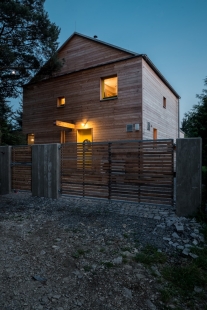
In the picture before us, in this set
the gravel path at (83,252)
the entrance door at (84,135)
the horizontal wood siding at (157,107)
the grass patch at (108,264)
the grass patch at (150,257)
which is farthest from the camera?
the entrance door at (84,135)

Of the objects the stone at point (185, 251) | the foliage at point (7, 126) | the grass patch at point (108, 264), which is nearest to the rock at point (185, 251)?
the stone at point (185, 251)

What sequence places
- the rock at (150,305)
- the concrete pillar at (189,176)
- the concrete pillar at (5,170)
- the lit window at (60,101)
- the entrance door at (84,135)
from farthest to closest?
the lit window at (60,101) → the entrance door at (84,135) → the concrete pillar at (5,170) → the concrete pillar at (189,176) → the rock at (150,305)

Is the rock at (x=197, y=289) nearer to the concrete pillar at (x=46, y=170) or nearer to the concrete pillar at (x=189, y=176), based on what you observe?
the concrete pillar at (x=189, y=176)

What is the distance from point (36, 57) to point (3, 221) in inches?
338

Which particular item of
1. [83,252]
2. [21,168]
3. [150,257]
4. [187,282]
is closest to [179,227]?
[150,257]

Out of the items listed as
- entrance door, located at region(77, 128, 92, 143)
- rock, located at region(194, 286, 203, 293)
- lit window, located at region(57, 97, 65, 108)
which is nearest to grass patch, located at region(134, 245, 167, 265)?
rock, located at region(194, 286, 203, 293)

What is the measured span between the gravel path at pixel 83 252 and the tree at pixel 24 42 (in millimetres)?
7484

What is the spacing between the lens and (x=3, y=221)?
4.96 m

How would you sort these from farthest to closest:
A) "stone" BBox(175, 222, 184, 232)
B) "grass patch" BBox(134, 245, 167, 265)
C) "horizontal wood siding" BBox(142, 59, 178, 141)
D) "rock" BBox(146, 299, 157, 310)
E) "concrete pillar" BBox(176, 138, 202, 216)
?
1. "horizontal wood siding" BBox(142, 59, 178, 141)
2. "concrete pillar" BBox(176, 138, 202, 216)
3. "stone" BBox(175, 222, 184, 232)
4. "grass patch" BBox(134, 245, 167, 265)
5. "rock" BBox(146, 299, 157, 310)

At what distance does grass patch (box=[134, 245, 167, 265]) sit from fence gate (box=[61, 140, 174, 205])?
7.32 ft

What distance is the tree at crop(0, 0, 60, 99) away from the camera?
872 centimetres

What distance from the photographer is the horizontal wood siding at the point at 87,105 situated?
401 inches

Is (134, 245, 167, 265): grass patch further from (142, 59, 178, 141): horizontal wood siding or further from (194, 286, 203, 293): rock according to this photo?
(142, 59, 178, 141): horizontal wood siding

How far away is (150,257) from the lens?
3.24m
